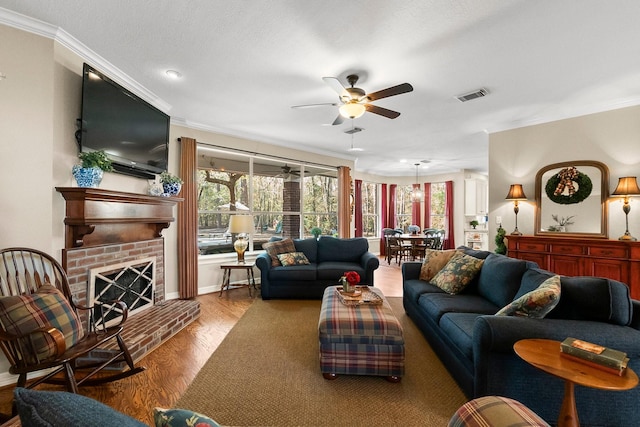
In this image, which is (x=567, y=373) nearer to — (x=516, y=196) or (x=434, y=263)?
(x=434, y=263)

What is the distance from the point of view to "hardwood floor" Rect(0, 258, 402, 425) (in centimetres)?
199

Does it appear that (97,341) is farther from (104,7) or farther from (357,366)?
(104,7)

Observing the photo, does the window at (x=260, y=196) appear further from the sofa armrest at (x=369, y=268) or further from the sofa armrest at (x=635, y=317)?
the sofa armrest at (x=635, y=317)

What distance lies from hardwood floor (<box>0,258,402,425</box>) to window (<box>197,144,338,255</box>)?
1.63m

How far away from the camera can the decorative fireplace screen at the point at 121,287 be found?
2771mm

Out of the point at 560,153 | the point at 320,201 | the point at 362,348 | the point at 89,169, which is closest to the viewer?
the point at 362,348

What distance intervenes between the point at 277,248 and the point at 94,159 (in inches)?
108

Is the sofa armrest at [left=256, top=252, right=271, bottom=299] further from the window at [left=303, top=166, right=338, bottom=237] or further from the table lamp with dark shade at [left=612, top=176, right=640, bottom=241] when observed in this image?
the table lamp with dark shade at [left=612, top=176, right=640, bottom=241]

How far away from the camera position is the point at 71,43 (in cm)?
248

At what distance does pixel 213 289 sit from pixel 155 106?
9.47ft

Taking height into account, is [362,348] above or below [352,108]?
below

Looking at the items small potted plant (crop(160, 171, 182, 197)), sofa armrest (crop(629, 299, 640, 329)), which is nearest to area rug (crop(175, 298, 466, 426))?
sofa armrest (crop(629, 299, 640, 329))

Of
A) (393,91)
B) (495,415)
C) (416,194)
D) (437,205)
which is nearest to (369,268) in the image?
(393,91)

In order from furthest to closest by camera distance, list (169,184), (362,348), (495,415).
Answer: (169,184) < (362,348) < (495,415)
